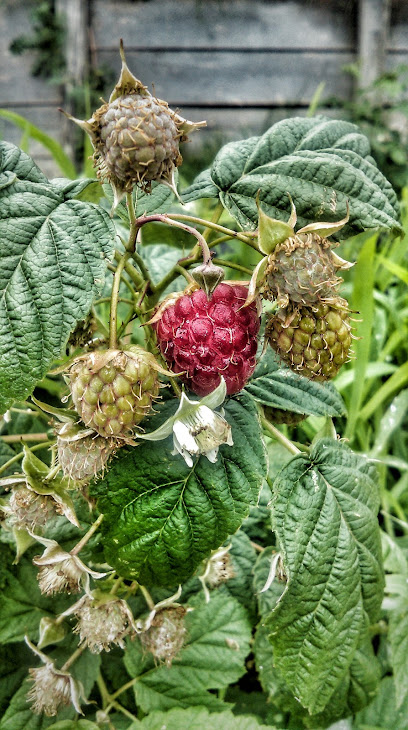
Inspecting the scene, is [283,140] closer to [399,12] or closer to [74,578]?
[74,578]

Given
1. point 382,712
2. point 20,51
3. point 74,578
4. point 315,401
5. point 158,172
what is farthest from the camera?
point 20,51

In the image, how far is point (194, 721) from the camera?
2.90 feet

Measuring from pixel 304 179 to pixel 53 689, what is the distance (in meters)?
0.73

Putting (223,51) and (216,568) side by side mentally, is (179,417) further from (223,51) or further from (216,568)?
(223,51)

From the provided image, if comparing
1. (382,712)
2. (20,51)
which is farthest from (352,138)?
(20,51)

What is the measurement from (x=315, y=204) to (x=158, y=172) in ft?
A: 0.62

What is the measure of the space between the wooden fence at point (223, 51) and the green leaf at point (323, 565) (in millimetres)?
2387

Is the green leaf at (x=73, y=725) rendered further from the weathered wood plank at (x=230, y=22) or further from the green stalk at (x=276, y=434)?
the weathered wood plank at (x=230, y=22)

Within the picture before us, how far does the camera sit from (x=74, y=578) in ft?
2.45

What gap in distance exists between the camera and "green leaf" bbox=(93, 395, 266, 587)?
679 millimetres

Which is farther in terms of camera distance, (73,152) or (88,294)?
(73,152)

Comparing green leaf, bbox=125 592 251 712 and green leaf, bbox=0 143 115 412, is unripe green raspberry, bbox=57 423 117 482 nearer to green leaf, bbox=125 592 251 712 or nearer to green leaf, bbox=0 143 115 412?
green leaf, bbox=0 143 115 412

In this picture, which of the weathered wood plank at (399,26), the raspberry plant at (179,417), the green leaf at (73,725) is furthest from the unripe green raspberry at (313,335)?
the weathered wood plank at (399,26)

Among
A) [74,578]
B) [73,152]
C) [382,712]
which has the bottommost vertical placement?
[382,712]
